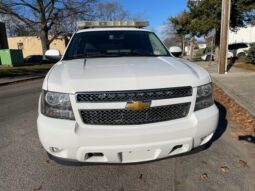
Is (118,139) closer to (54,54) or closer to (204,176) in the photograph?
(204,176)

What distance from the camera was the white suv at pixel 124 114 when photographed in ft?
9.00

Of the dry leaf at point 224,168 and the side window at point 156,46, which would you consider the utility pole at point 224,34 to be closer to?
the side window at point 156,46

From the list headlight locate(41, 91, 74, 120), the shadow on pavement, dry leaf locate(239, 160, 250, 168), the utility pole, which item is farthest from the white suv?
the utility pole

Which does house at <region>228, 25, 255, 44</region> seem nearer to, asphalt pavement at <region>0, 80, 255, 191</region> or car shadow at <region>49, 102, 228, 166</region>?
car shadow at <region>49, 102, 228, 166</region>

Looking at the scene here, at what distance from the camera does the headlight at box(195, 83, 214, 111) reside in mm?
3041

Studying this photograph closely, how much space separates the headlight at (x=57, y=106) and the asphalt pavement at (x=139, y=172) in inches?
21.1

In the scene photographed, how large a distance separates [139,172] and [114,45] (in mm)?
2166

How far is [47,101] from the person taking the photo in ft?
9.68

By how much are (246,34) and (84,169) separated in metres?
48.3

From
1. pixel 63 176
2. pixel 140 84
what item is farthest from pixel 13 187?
Answer: pixel 140 84

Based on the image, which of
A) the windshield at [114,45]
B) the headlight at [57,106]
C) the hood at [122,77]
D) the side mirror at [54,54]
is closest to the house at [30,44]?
the side mirror at [54,54]

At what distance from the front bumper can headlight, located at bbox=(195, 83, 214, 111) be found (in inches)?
6.4

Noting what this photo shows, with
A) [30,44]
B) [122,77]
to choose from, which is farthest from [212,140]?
[30,44]

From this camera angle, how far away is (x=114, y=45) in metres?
4.64
